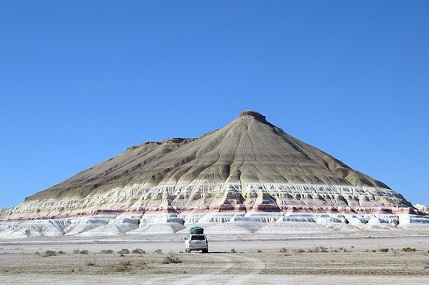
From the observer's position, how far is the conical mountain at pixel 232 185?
155375mm

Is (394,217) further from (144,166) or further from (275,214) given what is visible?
(144,166)

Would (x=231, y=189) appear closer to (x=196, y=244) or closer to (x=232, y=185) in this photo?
(x=232, y=185)

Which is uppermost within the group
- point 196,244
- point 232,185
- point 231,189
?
point 232,185

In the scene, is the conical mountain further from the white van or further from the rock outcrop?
the white van

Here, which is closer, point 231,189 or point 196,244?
point 196,244

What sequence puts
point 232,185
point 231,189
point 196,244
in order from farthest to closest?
point 232,185 < point 231,189 < point 196,244

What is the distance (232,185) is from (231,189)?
2.30m

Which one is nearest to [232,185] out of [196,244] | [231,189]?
[231,189]

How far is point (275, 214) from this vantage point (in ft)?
476

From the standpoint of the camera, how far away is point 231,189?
157 metres

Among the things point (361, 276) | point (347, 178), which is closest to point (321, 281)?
point (361, 276)

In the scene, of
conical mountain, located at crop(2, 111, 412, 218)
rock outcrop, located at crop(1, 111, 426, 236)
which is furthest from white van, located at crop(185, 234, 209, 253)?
conical mountain, located at crop(2, 111, 412, 218)

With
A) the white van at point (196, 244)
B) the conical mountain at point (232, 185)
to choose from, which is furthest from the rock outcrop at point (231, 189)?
the white van at point (196, 244)

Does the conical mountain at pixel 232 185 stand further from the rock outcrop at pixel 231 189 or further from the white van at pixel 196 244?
the white van at pixel 196 244
